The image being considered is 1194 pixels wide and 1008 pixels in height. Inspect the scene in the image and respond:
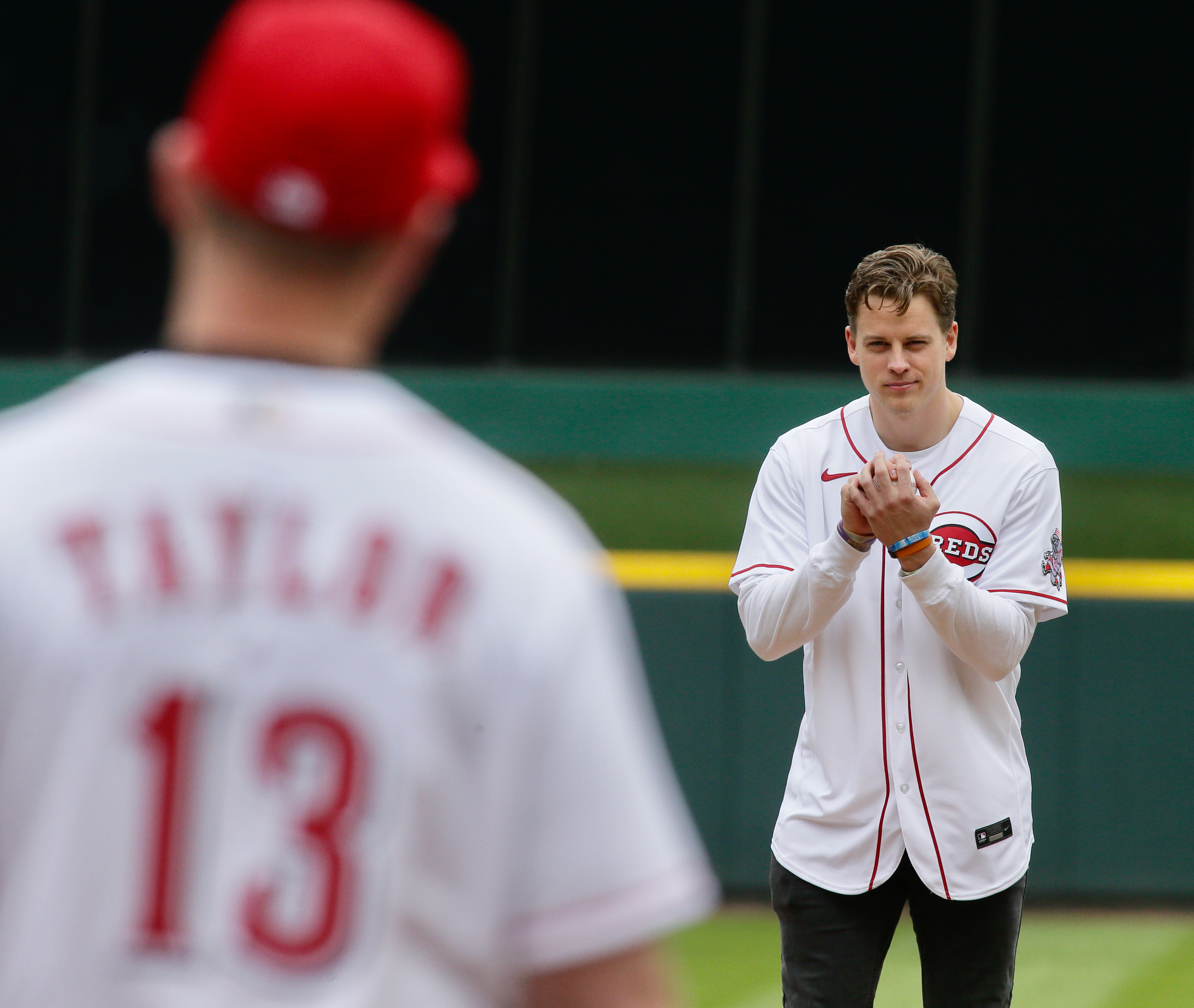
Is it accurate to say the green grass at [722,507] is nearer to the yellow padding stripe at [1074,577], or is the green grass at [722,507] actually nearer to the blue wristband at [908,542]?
the yellow padding stripe at [1074,577]

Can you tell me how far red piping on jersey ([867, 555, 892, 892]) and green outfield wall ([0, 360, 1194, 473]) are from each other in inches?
289

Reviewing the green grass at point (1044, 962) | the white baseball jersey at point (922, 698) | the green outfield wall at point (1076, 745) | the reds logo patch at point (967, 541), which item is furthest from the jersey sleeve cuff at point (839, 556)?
the green outfield wall at point (1076, 745)

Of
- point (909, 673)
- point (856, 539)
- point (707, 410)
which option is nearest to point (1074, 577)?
point (909, 673)

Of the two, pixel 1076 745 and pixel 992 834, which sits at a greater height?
pixel 992 834

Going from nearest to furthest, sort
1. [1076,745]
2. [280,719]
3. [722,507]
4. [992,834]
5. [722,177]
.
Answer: [280,719], [992,834], [1076,745], [722,507], [722,177]

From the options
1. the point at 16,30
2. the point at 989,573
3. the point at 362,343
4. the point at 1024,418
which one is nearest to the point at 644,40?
the point at 1024,418

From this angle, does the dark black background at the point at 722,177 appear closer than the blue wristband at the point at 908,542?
No

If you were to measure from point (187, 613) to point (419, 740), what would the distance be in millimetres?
179

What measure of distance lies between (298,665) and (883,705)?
2.23 meters

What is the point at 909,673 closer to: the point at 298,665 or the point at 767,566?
the point at 767,566

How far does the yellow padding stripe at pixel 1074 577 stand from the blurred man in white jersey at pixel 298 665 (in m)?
5.69

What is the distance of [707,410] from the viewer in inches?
433

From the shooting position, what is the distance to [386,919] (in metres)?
1.09

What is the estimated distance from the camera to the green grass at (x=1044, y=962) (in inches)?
217
